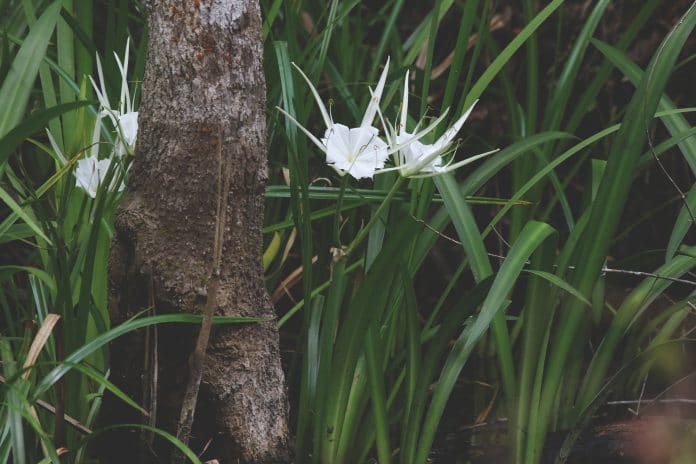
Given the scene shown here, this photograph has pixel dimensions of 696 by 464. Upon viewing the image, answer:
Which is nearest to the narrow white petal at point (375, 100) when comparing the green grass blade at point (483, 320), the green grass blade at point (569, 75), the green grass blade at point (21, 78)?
the green grass blade at point (483, 320)

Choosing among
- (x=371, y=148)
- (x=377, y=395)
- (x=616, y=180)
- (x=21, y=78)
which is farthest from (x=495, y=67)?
(x=21, y=78)

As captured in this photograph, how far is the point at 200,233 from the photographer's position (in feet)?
3.15

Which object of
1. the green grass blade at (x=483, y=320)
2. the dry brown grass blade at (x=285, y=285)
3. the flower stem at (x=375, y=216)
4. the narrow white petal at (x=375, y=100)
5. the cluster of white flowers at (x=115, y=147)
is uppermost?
the narrow white petal at (x=375, y=100)

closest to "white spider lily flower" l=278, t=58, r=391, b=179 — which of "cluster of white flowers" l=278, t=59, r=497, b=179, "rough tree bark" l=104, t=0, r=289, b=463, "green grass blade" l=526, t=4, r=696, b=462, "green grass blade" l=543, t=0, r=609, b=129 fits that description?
"cluster of white flowers" l=278, t=59, r=497, b=179

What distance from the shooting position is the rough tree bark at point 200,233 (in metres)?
0.93

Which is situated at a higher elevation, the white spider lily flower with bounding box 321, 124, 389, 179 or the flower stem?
the white spider lily flower with bounding box 321, 124, 389, 179

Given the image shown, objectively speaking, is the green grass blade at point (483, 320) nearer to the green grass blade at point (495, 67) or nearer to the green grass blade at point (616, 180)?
the green grass blade at point (616, 180)

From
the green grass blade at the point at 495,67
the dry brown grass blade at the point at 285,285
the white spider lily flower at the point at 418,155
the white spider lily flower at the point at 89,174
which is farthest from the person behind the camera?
the dry brown grass blade at the point at 285,285

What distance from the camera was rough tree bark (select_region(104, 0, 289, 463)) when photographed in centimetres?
93

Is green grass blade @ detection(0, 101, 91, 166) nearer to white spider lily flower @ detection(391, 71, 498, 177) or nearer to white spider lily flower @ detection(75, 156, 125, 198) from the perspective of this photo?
white spider lily flower @ detection(75, 156, 125, 198)

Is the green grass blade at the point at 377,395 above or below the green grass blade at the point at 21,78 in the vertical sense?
below

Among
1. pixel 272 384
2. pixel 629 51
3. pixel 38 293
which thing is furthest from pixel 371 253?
pixel 629 51

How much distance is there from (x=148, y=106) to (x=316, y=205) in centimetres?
66

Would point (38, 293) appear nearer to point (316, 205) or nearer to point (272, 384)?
point (272, 384)
